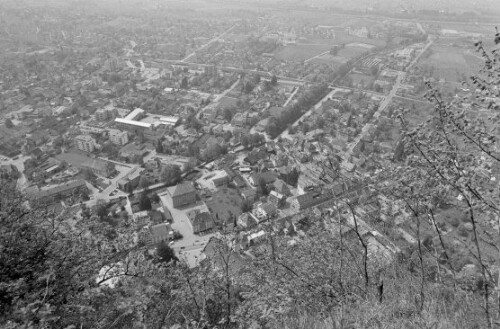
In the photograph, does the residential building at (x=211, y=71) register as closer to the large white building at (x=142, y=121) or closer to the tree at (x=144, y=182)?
the large white building at (x=142, y=121)

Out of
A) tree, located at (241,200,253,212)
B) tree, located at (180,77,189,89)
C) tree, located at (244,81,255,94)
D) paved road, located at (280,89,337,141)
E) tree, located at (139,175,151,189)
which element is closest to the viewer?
tree, located at (241,200,253,212)

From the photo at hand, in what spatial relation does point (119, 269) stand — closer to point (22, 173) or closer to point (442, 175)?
point (442, 175)

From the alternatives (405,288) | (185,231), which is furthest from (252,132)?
(405,288)

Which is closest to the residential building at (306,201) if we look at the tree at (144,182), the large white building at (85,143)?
the tree at (144,182)

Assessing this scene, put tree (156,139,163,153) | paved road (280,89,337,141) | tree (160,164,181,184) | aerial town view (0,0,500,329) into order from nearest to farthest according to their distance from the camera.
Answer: aerial town view (0,0,500,329) → tree (160,164,181,184) → tree (156,139,163,153) → paved road (280,89,337,141)

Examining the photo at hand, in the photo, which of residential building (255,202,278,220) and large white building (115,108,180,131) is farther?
large white building (115,108,180,131)

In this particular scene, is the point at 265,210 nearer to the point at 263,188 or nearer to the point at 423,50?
the point at 263,188

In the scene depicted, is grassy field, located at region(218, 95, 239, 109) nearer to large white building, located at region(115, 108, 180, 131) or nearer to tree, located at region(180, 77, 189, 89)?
large white building, located at region(115, 108, 180, 131)

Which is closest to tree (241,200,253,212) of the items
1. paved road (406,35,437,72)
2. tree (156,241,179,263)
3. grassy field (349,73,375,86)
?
tree (156,241,179,263)
